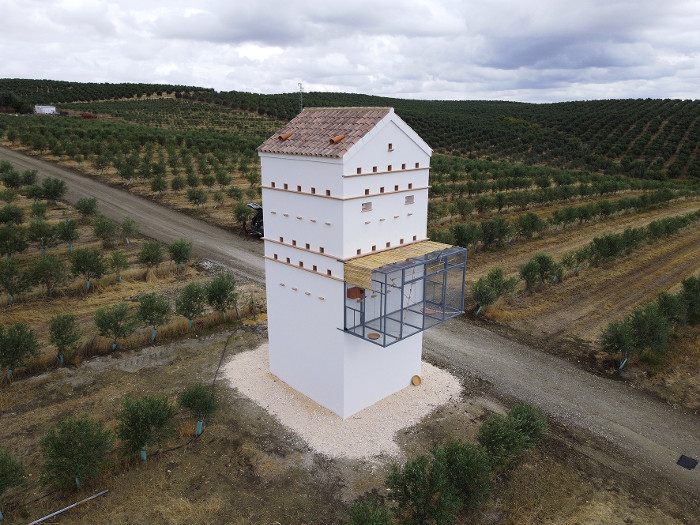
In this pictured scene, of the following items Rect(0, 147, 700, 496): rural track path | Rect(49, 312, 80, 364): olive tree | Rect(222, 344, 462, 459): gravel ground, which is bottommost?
Rect(0, 147, 700, 496): rural track path

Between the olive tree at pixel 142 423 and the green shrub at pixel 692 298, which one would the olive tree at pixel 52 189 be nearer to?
the olive tree at pixel 142 423

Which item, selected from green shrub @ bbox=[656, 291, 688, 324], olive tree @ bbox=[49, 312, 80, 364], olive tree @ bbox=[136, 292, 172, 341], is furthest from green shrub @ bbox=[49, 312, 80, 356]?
green shrub @ bbox=[656, 291, 688, 324]

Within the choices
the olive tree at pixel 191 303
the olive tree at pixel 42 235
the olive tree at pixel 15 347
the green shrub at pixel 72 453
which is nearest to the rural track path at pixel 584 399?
the olive tree at pixel 191 303

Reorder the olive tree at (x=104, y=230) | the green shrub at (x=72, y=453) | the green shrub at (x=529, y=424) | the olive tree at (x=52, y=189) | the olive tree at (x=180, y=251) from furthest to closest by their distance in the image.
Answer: the olive tree at (x=52, y=189) < the olive tree at (x=104, y=230) < the olive tree at (x=180, y=251) < the green shrub at (x=529, y=424) < the green shrub at (x=72, y=453)

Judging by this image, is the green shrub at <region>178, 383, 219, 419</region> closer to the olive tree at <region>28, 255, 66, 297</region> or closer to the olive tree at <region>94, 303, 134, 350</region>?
the olive tree at <region>94, 303, 134, 350</region>

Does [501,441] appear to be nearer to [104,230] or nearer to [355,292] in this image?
[355,292]

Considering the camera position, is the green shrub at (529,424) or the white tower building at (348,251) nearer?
the green shrub at (529,424)

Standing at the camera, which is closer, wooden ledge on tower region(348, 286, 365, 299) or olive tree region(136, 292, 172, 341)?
wooden ledge on tower region(348, 286, 365, 299)
